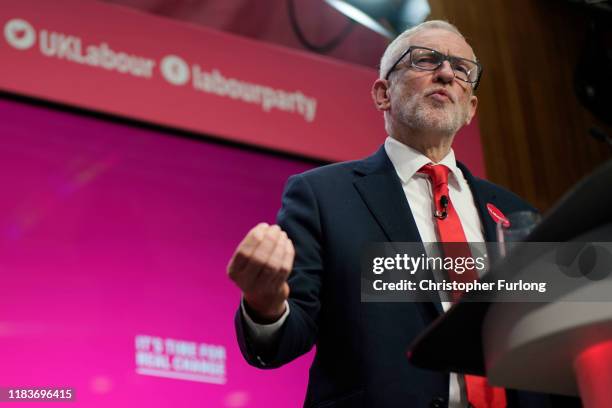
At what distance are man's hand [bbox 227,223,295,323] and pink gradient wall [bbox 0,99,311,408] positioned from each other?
60.5 inches

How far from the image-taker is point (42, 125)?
2.87 meters

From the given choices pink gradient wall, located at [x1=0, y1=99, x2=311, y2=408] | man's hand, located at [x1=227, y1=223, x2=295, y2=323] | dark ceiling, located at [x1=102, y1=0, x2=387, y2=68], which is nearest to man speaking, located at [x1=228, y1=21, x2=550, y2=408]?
man's hand, located at [x1=227, y1=223, x2=295, y2=323]

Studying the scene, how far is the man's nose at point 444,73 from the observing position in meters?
1.85

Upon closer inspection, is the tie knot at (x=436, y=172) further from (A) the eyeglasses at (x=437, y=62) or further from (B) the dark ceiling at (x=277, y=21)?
→ (B) the dark ceiling at (x=277, y=21)

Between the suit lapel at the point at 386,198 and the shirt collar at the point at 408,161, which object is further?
the shirt collar at the point at 408,161

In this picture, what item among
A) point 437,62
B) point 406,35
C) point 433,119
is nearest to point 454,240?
point 433,119

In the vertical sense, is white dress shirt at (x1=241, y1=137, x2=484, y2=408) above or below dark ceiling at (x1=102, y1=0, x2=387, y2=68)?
below

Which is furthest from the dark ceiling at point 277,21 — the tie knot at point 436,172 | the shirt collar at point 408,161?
the tie knot at point 436,172

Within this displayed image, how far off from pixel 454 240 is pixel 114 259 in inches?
60.3

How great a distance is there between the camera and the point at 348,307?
148 centimetres

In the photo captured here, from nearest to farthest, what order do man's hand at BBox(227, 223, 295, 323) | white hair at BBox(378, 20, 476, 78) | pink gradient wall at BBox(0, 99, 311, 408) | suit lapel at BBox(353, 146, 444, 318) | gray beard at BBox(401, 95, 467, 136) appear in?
1. man's hand at BBox(227, 223, 295, 323)
2. suit lapel at BBox(353, 146, 444, 318)
3. gray beard at BBox(401, 95, 467, 136)
4. white hair at BBox(378, 20, 476, 78)
5. pink gradient wall at BBox(0, 99, 311, 408)

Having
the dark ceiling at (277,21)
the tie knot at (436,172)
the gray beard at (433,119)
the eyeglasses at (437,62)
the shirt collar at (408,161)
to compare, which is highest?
the dark ceiling at (277,21)

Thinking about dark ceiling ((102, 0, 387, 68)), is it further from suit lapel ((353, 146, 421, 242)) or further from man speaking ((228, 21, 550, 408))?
suit lapel ((353, 146, 421, 242))

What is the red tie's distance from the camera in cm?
136
